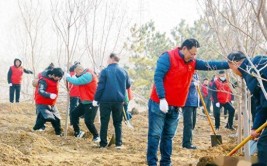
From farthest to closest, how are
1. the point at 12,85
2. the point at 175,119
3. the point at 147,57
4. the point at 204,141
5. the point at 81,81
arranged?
the point at 147,57, the point at 12,85, the point at 204,141, the point at 81,81, the point at 175,119

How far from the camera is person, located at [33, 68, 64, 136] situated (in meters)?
8.64

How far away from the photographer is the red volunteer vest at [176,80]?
17.2 ft

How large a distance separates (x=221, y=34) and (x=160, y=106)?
1.70 m

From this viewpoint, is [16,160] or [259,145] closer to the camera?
[259,145]

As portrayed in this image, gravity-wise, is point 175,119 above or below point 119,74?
below

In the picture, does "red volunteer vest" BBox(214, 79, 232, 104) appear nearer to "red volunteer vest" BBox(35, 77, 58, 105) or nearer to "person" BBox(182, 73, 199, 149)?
"person" BBox(182, 73, 199, 149)

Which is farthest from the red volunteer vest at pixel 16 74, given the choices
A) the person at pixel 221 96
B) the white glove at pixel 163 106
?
the white glove at pixel 163 106

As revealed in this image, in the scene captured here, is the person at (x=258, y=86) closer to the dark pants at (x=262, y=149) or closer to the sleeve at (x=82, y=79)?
the dark pants at (x=262, y=149)

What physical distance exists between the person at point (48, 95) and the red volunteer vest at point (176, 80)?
151 inches

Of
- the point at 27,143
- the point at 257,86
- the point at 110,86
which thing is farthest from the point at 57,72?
the point at 257,86

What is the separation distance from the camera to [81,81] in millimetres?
8086

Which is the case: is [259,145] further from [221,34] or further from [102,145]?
[102,145]

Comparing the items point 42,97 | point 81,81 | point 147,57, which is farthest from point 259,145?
point 147,57

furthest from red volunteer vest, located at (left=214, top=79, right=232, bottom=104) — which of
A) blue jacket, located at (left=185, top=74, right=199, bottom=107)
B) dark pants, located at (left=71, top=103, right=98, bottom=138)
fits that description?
dark pants, located at (left=71, top=103, right=98, bottom=138)
